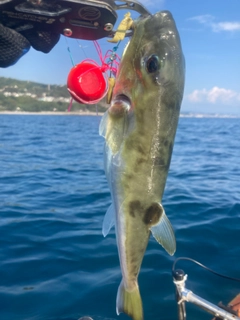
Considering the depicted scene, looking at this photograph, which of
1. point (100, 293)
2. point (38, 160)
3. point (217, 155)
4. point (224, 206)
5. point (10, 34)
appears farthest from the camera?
point (217, 155)

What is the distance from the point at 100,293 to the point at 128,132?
4293 millimetres

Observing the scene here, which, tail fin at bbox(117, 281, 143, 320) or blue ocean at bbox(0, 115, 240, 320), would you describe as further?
blue ocean at bbox(0, 115, 240, 320)

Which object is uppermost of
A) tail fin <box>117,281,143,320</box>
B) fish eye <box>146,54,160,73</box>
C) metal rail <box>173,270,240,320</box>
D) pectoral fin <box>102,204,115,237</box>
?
fish eye <box>146,54,160,73</box>

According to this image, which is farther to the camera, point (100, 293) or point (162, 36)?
point (100, 293)

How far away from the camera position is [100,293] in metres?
5.74

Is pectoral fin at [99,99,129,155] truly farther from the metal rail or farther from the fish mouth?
the metal rail

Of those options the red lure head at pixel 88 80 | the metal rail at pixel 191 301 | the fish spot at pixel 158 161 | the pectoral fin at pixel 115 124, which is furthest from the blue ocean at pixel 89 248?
the metal rail at pixel 191 301

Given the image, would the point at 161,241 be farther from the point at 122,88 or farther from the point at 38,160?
the point at 38,160

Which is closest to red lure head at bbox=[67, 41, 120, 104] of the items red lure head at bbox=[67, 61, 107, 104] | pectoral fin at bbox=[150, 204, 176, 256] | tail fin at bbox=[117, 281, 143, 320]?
red lure head at bbox=[67, 61, 107, 104]

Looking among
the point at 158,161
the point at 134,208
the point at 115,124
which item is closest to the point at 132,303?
the point at 134,208

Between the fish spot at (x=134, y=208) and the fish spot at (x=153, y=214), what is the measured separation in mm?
54

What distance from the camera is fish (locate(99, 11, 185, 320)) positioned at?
2092 millimetres

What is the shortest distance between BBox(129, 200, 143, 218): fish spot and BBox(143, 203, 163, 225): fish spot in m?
0.05

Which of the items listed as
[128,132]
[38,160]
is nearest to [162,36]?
[128,132]
